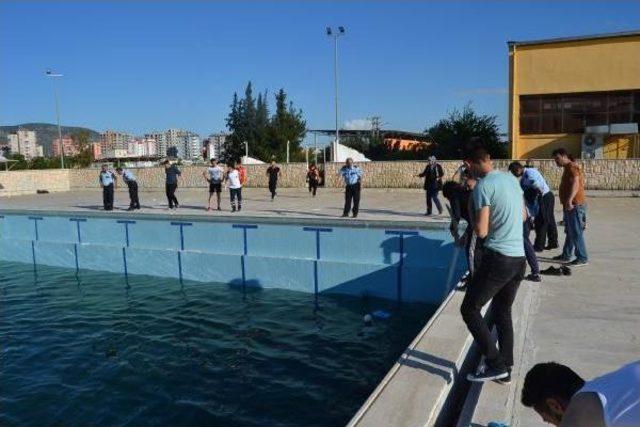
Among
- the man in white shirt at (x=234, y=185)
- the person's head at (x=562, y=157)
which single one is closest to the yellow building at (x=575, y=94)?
the man in white shirt at (x=234, y=185)

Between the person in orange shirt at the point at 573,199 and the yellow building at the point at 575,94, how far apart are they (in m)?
22.5

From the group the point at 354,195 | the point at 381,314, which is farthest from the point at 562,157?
the point at 354,195

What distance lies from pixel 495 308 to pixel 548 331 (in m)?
1.72

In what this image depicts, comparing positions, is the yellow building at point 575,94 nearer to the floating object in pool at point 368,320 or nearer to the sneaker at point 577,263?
the sneaker at point 577,263

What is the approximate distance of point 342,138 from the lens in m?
60.0

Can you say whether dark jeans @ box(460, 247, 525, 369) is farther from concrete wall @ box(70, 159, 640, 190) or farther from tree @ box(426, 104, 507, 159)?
tree @ box(426, 104, 507, 159)

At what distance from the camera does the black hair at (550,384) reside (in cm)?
249

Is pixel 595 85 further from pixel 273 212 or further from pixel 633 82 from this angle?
pixel 273 212

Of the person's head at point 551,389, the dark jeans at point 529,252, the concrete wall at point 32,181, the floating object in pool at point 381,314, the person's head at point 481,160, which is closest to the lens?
the person's head at point 551,389

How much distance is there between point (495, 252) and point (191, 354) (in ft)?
17.8

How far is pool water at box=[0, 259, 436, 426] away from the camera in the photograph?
648cm

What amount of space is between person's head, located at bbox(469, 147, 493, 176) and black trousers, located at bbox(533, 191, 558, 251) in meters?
6.14

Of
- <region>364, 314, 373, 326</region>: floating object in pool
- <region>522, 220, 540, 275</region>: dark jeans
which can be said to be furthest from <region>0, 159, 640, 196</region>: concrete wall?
<region>522, 220, 540, 275</region>: dark jeans

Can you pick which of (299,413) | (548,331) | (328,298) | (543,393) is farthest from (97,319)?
(543,393)
